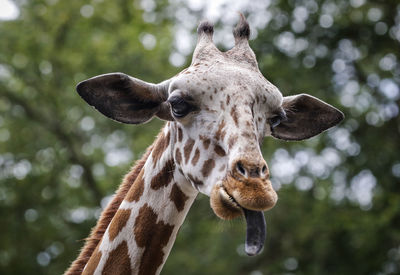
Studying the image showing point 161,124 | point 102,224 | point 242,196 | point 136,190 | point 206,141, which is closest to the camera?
point 242,196

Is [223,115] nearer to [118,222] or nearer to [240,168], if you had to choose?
[240,168]

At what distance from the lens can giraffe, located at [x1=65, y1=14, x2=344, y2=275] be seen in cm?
390

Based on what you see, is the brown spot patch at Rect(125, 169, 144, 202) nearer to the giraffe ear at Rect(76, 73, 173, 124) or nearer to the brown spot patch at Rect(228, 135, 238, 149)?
the giraffe ear at Rect(76, 73, 173, 124)

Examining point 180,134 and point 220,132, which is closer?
point 220,132

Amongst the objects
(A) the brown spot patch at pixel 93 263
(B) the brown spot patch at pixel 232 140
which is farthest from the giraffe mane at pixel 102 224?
(B) the brown spot patch at pixel 232 140

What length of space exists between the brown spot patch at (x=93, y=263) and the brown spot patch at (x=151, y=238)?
0.36 metres

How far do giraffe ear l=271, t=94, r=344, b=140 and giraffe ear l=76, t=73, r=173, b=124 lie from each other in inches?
42.3

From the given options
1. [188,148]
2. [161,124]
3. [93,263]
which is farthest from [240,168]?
[161,124]

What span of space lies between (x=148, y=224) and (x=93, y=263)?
0.54 metres

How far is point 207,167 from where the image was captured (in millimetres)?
4121

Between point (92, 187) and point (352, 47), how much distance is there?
9.23 meters

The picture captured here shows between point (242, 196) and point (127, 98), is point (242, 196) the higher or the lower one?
the lower one

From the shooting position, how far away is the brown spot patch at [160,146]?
183 inches

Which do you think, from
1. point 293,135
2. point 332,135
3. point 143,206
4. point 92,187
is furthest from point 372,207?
point 143,206
